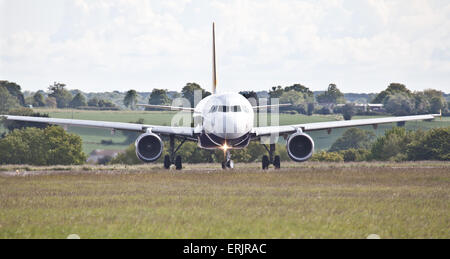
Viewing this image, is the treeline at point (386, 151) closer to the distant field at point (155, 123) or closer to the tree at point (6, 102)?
the distant field at point (155, 123)

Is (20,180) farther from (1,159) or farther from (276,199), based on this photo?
(1,159)

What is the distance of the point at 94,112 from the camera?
4409 inches

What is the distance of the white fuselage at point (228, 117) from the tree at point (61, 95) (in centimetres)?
9609

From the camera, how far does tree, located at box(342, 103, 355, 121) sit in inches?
3601

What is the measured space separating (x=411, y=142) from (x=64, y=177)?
113ft

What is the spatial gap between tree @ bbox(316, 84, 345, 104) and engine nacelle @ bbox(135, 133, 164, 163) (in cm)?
8065

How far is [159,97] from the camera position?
132750mm

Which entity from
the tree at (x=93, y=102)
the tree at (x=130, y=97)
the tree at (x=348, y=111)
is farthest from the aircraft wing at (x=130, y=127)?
the tree at (x=130, y=97)

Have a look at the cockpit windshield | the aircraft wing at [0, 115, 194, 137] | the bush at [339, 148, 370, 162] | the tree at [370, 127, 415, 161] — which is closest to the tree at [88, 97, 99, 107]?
the bush at [339, 148, 370, 162]

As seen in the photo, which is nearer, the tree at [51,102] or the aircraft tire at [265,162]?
the aircraft tire at [265,162]

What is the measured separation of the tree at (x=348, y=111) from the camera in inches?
3601

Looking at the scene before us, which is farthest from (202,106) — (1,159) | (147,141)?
(1,159)

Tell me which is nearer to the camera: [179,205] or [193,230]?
[193,230]

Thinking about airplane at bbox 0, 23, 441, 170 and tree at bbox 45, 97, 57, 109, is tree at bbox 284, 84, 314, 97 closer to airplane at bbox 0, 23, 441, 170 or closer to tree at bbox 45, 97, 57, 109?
tree at bbox 45, 97, 57, 109
